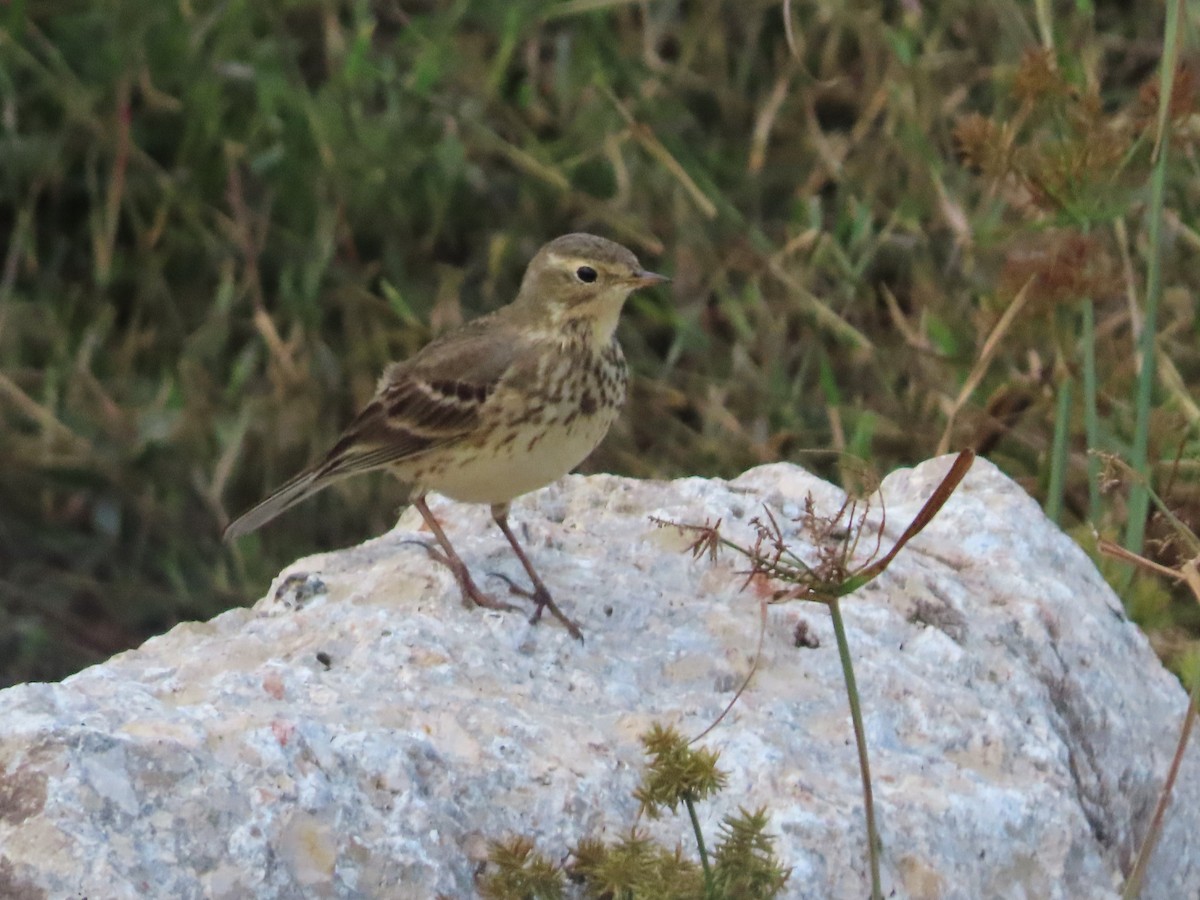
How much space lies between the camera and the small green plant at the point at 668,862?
2113 mm

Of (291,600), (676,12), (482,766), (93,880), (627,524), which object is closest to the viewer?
(93,880)

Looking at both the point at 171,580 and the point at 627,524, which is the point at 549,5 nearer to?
the point at 171,580

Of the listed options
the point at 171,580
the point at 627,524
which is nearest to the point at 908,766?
the point at 627,524

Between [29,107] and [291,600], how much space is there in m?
3.34

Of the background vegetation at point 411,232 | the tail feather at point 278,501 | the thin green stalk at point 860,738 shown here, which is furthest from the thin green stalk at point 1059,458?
the thin green stalk at point 860,738

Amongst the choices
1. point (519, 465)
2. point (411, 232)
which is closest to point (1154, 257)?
point (519, 465)

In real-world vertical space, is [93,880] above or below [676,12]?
above

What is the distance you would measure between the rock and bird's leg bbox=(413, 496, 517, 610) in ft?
0.12

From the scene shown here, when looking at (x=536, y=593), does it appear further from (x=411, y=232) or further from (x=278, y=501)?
(x=411, y=232)

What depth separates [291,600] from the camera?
9.87ft

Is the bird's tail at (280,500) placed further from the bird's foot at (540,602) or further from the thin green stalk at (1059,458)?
the thin green stalk at (1059,458)

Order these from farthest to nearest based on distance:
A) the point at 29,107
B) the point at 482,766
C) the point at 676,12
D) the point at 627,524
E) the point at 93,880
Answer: the point at 676,12 → the point at 29,107 → the point at 627,524 → the point at 482,766 → the point at 93,880

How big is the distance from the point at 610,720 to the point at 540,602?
38 cm

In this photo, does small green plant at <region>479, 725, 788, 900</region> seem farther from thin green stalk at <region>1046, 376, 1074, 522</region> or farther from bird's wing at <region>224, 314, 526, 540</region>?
thin green stalk at <region>1046, 376, 1074, 522</region>
